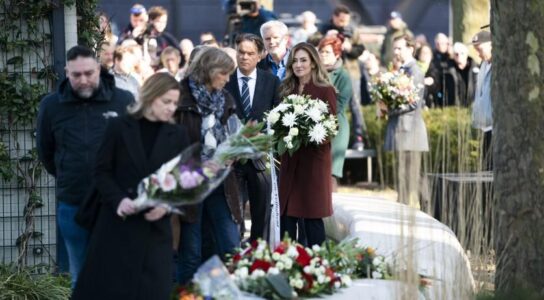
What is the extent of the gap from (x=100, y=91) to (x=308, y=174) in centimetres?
306

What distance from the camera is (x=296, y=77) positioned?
35.1ft

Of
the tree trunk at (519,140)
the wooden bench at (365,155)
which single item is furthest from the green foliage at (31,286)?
the wooden bench at (365,155)

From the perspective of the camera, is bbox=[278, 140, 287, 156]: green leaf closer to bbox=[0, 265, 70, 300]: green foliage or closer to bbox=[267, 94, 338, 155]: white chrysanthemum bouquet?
bbox=[267, 94, 338, 155]: white chrysanthemum bouquet

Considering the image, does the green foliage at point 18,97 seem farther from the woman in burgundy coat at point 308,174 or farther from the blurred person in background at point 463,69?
the blurred person in background at point 463,69

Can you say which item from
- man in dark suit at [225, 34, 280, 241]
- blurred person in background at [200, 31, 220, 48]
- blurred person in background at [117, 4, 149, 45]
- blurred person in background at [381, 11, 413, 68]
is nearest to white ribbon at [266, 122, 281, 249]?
man in dark suit at [225, 34, 280, 241]

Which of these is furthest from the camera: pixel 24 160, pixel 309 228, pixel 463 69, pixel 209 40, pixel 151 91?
pixel 463 69

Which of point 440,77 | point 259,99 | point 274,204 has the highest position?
point 440,77

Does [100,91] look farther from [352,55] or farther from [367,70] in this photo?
[367,70]

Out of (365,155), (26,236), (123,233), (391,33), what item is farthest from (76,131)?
(391,33)

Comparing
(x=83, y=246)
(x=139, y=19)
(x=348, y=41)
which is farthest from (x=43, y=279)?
(x=348, y=41)

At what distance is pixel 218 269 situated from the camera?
663 centimetres

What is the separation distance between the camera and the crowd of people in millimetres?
7121

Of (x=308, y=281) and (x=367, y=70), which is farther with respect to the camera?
(x=367, y=70)

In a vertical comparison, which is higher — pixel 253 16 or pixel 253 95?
pixel 253 16
